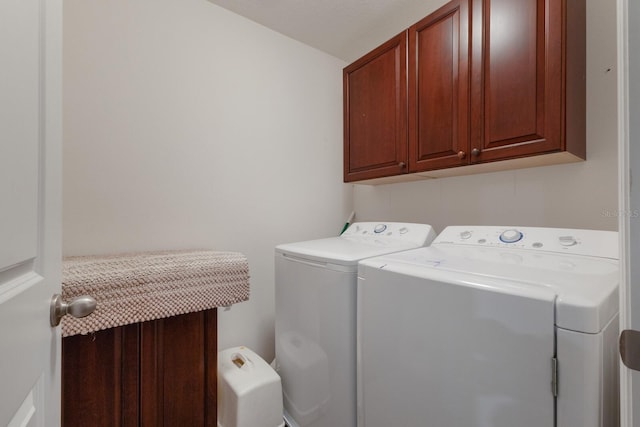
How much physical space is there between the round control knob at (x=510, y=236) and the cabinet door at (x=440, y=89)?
1.15ft

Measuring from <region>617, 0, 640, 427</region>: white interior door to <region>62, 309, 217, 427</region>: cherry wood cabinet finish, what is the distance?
1239 millimetres

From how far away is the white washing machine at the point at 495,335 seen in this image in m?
0.55

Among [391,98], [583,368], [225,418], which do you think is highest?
[391,98]

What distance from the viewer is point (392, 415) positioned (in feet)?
2.83

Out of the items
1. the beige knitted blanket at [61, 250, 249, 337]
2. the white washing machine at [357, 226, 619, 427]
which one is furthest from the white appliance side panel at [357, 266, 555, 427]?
the beige knitted blanket at [61, 250, 249, 337]

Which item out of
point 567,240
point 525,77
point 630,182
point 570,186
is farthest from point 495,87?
point 630,182

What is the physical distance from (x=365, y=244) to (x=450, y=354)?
72 centimetres

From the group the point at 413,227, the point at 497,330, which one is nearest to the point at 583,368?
the point at 497,330

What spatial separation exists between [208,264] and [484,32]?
152cm

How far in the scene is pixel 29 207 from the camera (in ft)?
1.35

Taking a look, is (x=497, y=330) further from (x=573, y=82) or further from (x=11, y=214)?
(x=573, y=82)

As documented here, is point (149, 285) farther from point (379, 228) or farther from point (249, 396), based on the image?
point (379, 228)

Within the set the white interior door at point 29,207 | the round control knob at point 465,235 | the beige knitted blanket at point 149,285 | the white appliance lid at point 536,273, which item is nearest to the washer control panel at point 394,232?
the round control knob at point 465,235

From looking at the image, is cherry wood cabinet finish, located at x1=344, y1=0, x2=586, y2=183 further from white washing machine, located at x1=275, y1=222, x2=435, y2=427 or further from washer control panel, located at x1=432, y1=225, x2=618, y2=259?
white washing machine, located at x1=275, y1=222, x2=435, y2=427
